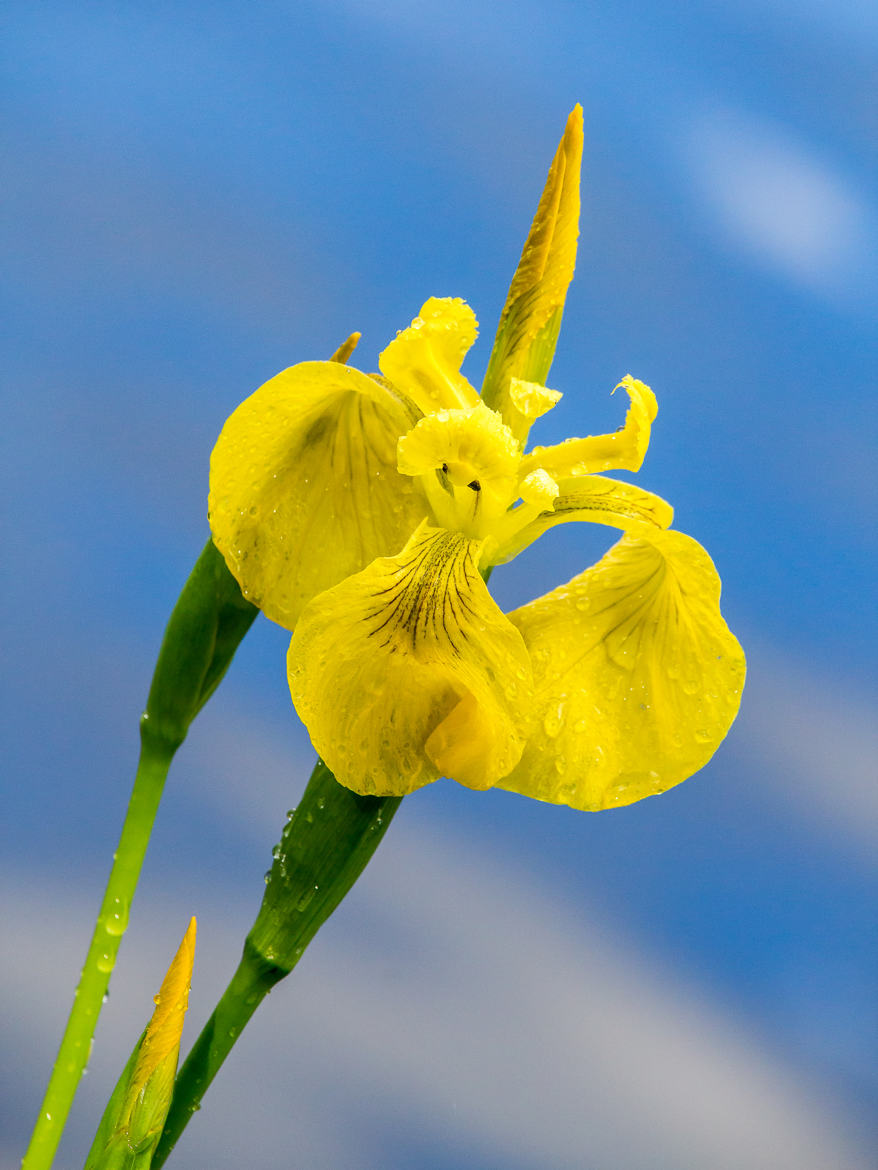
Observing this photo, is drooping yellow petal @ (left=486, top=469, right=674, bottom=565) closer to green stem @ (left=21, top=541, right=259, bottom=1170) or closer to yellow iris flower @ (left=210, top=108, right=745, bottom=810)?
yellow iris flower @ (left=210, top=108, right=745, bottom=810)

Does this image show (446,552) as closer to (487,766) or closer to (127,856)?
(487,766)

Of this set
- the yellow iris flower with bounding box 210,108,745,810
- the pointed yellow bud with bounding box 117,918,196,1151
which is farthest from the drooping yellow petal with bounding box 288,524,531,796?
the pointed yellow bud with bounding box 117,918,196,1151

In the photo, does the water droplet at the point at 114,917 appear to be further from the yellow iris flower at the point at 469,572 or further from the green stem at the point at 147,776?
the yellow iris flower at the point at 469,572

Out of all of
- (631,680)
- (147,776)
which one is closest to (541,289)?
(631,680)

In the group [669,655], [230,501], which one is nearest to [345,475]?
[230,501]

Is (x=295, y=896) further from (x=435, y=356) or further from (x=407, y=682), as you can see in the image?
(x=435, y=356)
